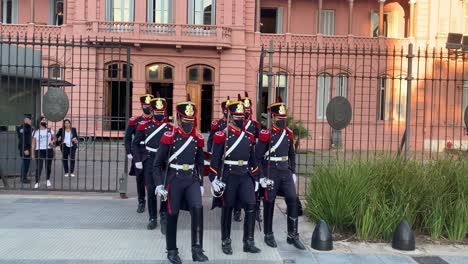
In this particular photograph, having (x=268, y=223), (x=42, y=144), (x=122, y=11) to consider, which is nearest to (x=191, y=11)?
(x=122, y=11)

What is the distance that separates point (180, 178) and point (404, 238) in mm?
3342

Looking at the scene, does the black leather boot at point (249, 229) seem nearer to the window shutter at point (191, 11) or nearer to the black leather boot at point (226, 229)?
the black leather boot at point (226, 229)

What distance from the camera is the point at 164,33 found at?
Result: 26281 mm

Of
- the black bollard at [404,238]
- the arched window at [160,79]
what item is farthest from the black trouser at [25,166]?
the arched window at [160,79]

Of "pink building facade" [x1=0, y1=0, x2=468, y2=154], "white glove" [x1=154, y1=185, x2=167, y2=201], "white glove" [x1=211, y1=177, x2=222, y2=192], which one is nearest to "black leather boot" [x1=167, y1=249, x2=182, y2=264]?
"white glove" [x1=154, y1=185, x2=167, y2=201]

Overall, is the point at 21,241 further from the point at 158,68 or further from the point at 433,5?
the point at 433,5

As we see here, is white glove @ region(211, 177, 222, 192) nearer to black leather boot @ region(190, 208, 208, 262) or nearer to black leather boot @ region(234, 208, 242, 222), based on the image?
black leather boot @ region(190, 208, 208, 262)

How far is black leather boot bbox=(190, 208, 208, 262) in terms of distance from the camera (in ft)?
21.0

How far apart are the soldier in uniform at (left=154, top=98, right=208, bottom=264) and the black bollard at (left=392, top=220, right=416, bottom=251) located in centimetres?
282

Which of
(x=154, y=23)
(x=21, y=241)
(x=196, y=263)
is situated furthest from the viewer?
(x=154, y=23)

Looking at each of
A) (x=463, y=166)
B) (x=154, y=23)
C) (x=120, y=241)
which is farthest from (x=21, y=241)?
(x=154, y=23)

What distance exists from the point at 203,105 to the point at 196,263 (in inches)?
857

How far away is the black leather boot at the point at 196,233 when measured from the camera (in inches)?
253

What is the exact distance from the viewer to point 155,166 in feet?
21.6
